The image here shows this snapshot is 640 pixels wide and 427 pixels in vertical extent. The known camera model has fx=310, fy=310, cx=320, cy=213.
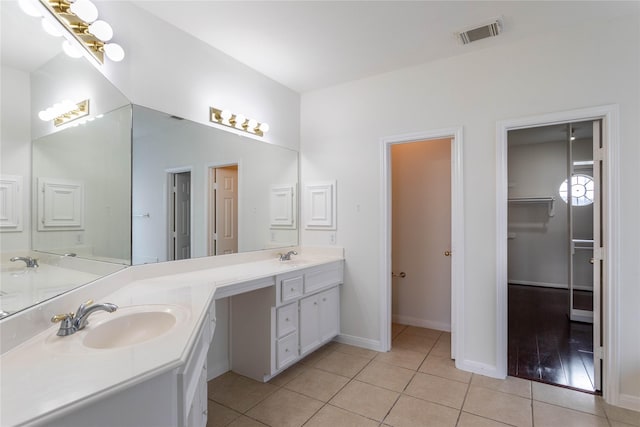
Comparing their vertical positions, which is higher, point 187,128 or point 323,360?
point 187,128

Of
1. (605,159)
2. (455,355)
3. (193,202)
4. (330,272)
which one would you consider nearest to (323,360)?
(330,272)

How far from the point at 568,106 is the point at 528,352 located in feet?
7.06

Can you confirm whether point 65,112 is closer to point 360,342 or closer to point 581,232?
point 360,342

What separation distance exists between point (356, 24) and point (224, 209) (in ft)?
5.73

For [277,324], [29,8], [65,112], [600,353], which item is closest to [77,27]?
[29,8]

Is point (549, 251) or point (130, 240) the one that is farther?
point (549, 251)

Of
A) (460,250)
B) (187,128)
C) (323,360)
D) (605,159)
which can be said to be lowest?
(323,360)

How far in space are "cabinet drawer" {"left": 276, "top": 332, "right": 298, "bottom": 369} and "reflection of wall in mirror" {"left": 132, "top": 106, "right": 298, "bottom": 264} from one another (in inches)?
34.1

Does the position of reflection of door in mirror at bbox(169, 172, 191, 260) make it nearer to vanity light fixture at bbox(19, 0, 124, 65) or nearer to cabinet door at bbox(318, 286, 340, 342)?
vanity light fixture at bbox(19, 0, 124, 65)

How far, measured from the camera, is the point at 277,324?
2.36 meters

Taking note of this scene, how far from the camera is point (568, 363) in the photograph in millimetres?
2621

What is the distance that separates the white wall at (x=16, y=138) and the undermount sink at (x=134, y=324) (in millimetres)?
409

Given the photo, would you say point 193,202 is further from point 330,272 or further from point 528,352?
point 528,352

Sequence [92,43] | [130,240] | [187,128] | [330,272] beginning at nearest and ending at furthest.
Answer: [92,43], [130,240], [187,128], [330,272]
